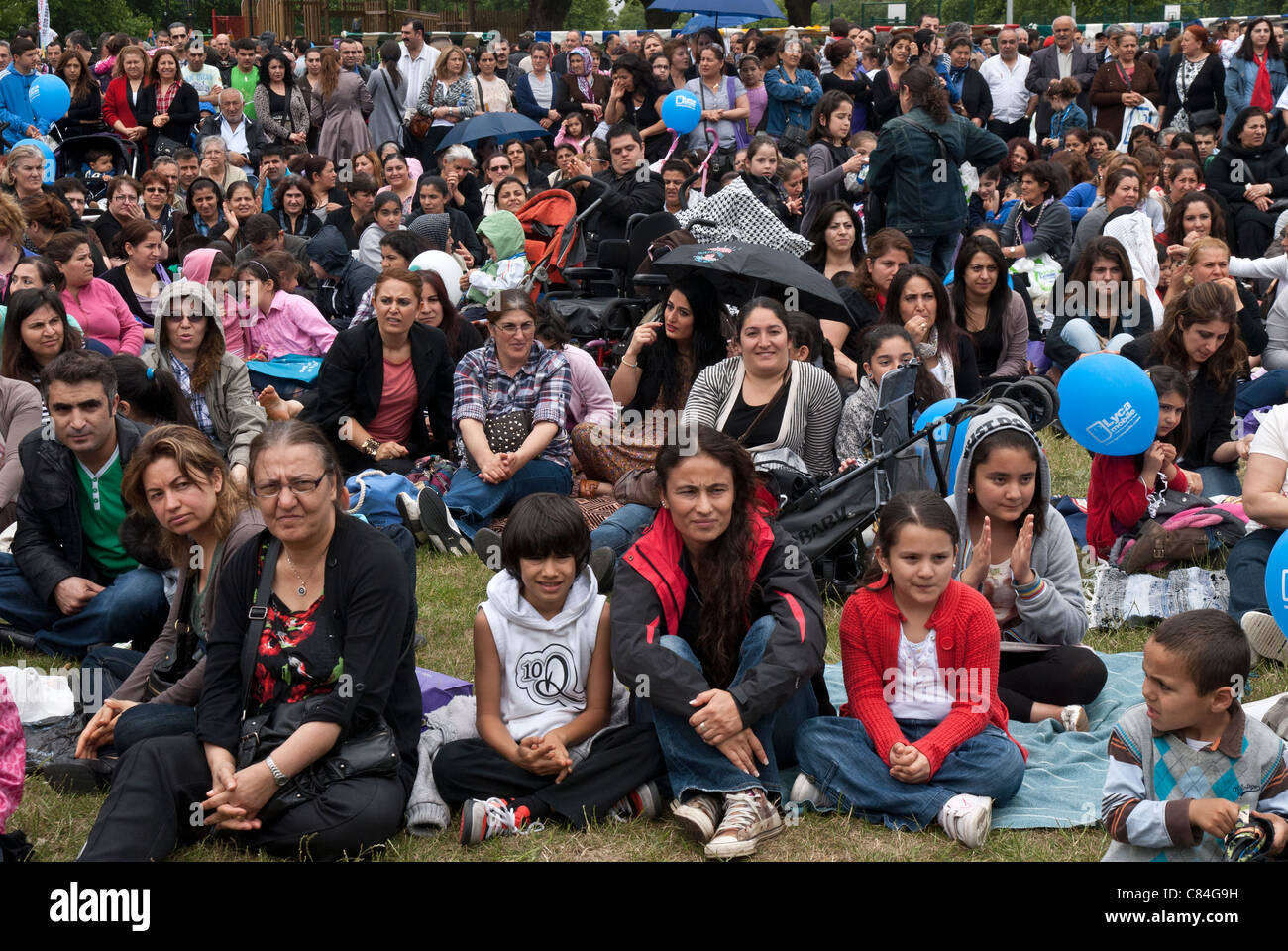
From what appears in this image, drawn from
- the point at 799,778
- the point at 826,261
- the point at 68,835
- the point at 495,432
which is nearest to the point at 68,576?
the point at 68,835

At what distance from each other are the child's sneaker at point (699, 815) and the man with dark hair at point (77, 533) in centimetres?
236

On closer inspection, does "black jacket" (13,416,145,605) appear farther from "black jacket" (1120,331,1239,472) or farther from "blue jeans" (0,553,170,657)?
"black jacket" (1120,331,1239,472)

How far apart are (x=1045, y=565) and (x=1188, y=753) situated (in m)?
1.44

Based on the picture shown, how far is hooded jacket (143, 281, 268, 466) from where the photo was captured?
6766 millimetres

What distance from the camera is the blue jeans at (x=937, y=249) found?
9.92 metres

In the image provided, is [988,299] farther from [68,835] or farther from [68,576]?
[68,835]

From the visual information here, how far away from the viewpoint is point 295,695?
4.06m

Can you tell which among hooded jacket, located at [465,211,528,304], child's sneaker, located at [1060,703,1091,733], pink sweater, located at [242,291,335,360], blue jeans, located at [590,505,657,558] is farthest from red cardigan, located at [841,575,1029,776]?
hooded jacket, located at [465,211,528,304]

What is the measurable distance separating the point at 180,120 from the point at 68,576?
9.37 m

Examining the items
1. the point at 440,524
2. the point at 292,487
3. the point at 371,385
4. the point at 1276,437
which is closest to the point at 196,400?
the point at 371,385

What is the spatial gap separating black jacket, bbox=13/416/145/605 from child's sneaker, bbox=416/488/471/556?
1.49 m

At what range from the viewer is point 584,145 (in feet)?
45.0

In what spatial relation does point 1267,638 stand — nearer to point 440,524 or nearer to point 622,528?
point 622,528

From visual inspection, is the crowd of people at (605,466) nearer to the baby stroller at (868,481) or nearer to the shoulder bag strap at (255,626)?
the shoulder bag strap at (255,626)
